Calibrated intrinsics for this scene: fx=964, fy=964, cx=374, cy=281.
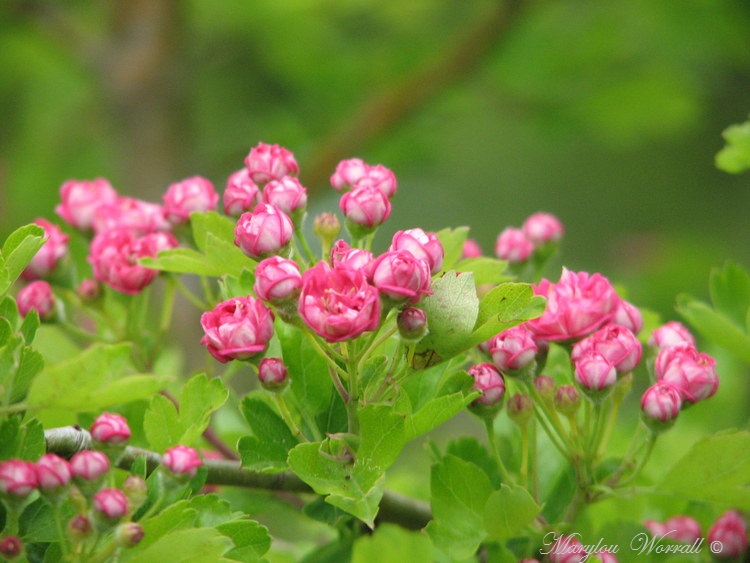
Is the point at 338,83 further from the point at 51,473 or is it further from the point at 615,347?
the point at 51,473

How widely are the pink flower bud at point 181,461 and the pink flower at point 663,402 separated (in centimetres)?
40

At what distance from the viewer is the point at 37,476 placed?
2.41 ft

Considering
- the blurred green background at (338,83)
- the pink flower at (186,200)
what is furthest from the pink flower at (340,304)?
the blurred green background at (338,83)

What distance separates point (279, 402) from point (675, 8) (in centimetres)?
255

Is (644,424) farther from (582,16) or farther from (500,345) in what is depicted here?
(582,16)

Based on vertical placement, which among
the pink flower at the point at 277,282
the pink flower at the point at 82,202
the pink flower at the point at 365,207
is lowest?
the pink flower at the point at 277,282

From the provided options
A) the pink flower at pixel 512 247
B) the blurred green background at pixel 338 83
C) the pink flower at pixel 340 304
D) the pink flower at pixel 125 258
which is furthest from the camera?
the blurred green background at pixel 338 83

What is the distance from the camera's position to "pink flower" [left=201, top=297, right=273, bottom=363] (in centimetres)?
79

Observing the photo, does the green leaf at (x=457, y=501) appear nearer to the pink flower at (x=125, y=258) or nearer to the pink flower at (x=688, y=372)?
the pink flower at (x=688, y=372)

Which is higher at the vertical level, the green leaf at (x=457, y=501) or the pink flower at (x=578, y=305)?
the pink flower at (x=578, y=305)

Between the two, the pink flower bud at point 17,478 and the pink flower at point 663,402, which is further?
the pink flower at point 663,402

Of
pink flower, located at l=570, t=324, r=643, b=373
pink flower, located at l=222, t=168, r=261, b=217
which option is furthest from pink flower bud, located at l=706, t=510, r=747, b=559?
pink flower, located at l=222, t=168, r=261, b=217

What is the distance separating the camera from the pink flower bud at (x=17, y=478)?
2.38 ft

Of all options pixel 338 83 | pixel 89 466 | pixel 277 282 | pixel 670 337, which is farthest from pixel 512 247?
pixel 338 83
